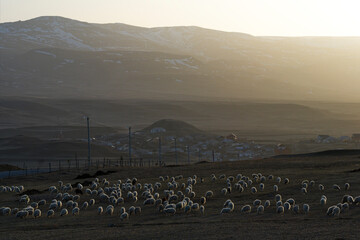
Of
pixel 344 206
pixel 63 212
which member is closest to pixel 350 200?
pixel 344 206

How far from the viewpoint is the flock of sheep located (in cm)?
2255

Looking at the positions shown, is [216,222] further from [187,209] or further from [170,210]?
[170,210]

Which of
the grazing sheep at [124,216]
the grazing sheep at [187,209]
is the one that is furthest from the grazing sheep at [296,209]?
the grazing sheep at [124,216]

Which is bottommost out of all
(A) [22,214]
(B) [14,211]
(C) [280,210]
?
(B) [14,211]

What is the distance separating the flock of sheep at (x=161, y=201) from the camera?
2255 centimetres

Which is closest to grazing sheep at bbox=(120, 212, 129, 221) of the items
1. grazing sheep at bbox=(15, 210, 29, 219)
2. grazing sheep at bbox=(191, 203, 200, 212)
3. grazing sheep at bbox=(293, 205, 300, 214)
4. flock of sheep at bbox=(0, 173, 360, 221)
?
flock of sheep at bbox=(0, 173, 360, 221)

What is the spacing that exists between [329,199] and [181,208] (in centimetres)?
594

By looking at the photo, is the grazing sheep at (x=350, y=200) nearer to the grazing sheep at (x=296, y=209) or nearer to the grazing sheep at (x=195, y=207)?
the grazing sheep at (x=296, y=209)

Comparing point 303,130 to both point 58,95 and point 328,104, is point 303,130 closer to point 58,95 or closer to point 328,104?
point 328,104

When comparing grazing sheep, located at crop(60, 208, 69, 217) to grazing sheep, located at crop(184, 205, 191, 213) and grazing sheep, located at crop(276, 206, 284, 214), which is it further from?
grazing sheep, located at crop(276, 206, 284, 214)

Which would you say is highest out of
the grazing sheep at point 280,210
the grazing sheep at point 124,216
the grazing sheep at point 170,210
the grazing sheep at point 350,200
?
the grazing sheep at point 350,200

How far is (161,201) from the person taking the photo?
2541cm

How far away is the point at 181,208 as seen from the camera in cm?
2344

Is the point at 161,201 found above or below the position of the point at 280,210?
below
